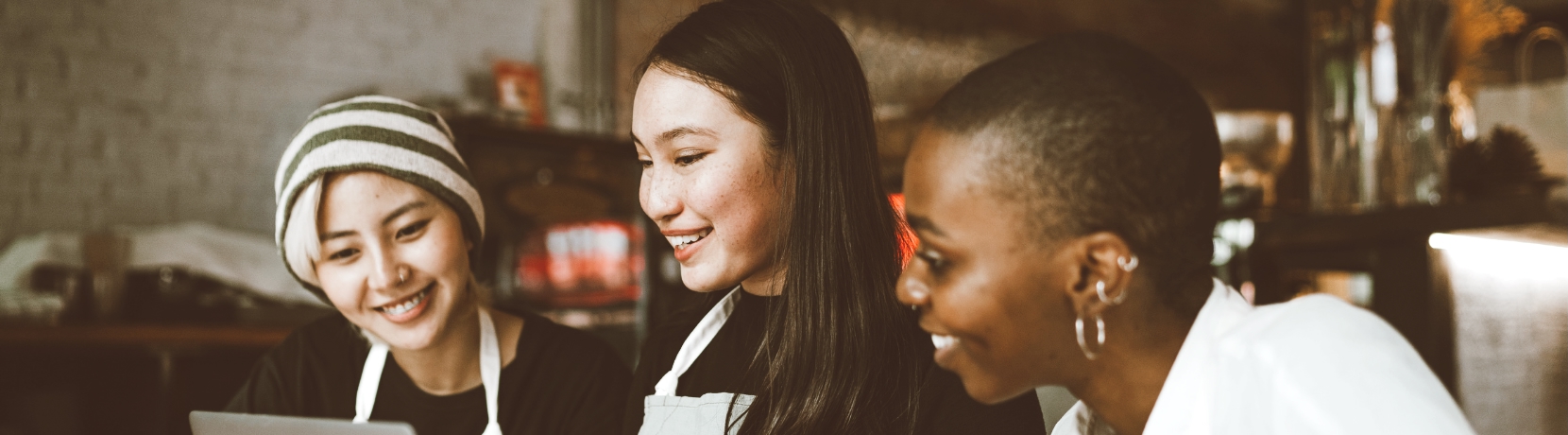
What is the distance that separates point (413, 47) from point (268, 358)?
3.07m

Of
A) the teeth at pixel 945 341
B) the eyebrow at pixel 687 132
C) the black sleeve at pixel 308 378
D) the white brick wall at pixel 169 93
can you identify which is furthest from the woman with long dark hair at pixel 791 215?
the white brick wall at pixel 169 93

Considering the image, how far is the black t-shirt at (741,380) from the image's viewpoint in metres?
1.07

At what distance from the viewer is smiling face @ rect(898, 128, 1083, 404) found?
29.9 inches

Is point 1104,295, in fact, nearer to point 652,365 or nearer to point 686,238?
point 686,238

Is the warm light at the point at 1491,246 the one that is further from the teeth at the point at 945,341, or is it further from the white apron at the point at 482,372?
the white apron at the point at 482,372

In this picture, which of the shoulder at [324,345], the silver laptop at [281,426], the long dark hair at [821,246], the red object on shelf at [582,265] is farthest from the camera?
the red object on shelf at [582,265]

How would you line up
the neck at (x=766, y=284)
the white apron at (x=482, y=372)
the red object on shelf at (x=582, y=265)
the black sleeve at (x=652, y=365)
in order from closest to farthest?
1. the neck at (x=766, y=284)
2. the black sleeve at (x=652, y=365)
3. the white apron at (x=482, y=372)
4. the red object on shelf at (x=582, y=265)

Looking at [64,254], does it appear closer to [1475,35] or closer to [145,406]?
[145,406]

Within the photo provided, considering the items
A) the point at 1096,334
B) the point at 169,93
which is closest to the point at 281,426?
the point at 1096,334

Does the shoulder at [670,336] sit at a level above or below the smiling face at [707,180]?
below

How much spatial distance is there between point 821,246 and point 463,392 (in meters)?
0.70

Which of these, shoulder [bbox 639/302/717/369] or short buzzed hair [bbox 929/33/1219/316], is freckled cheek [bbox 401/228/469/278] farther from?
short buzzed hair [bbox 929/33/1219/316]

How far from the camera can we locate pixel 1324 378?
0.65m

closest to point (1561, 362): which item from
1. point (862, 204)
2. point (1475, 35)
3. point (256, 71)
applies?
point (1475, 35)
